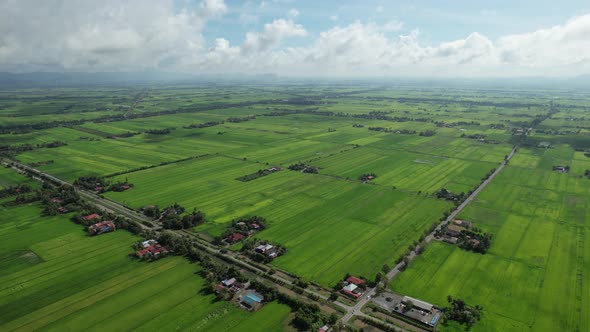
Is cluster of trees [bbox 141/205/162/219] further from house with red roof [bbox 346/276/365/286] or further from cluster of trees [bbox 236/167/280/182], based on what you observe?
house with red roof [bbox 346/276/365/286]

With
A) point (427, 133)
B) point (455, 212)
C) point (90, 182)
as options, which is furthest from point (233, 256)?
point (427, 133)

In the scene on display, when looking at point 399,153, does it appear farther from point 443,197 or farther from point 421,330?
point 421,330

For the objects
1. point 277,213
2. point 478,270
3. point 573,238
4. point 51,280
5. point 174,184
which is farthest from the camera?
point 174,184

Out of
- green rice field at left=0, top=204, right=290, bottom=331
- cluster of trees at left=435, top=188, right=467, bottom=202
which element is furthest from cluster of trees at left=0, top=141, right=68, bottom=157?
cluster of trees at left=435, top=188, right=467, bottom=202

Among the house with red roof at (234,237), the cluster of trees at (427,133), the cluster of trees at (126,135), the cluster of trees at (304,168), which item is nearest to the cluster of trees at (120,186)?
the house with red roof at (234,237)

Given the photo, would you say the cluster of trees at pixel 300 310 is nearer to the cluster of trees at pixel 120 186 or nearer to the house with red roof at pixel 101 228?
the house with red roof at pixel 101 228

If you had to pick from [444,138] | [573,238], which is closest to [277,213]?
[573,238]
